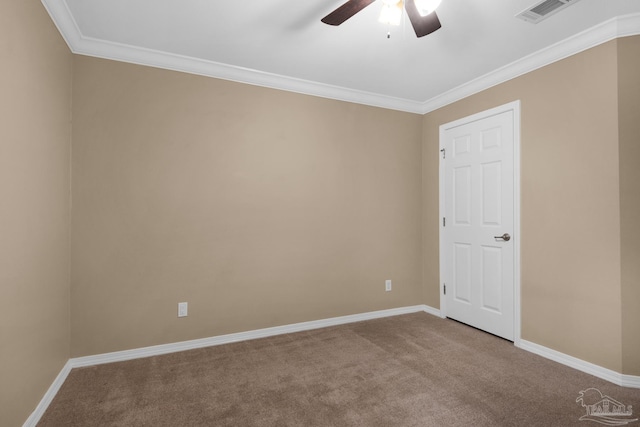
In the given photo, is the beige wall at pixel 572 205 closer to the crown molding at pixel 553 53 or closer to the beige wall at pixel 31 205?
the crown molding at pixel 553 53

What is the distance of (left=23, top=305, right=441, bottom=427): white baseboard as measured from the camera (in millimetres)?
2149

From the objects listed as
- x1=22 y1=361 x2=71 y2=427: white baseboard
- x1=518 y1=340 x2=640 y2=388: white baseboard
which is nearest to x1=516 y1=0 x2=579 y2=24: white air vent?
x1=518 y1=340 x2=640 y2=388: white baseboard

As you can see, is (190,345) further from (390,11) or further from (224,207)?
(390,11)

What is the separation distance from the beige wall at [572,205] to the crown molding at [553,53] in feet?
0.19

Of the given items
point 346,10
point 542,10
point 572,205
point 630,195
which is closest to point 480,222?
point 572,205

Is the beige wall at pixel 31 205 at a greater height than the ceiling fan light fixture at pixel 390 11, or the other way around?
the ceiling fan light fixture at pixel 390 11

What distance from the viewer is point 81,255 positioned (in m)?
2.62

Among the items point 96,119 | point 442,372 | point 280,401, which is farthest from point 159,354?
point 442,372

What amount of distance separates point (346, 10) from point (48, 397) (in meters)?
2.94

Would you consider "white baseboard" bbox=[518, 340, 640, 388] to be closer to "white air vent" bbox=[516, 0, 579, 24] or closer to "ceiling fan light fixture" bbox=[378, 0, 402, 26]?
"white air vent" bbox=[516, 0, 579, 24]

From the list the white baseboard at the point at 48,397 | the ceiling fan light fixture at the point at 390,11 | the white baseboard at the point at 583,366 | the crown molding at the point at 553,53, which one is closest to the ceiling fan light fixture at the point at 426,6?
the ceiling fan light fixture at the point at 390,11

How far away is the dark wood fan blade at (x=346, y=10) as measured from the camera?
5.73ft

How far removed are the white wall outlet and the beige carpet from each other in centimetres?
33

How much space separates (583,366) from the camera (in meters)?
2.55
